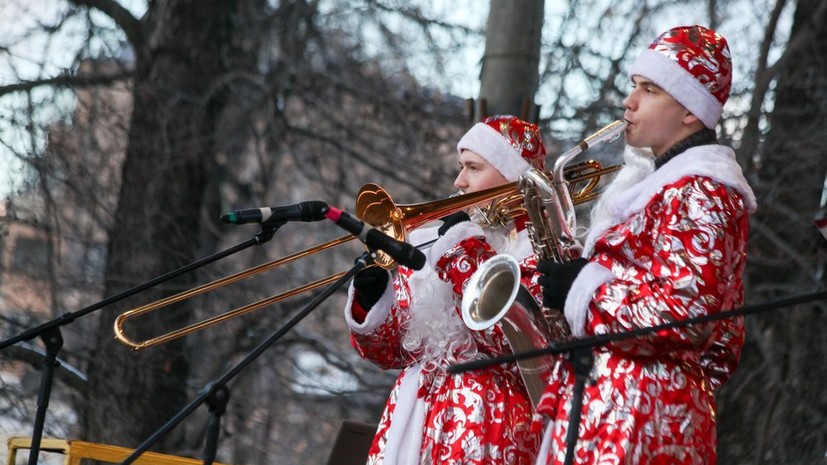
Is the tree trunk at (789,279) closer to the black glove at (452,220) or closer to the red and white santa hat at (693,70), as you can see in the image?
the black glove at (452,220)

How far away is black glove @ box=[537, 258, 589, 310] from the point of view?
3205 millimetres

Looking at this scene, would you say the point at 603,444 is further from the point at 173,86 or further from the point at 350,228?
the point at 173,86

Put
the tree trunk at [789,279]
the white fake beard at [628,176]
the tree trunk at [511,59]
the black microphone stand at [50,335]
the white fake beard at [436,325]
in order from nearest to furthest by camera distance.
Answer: the black microphone stand at [50,335], the white fake beard at [628,176], the white fake beard at [436,325], the tree trunk at [511,59], the tree trunk at [789,279]

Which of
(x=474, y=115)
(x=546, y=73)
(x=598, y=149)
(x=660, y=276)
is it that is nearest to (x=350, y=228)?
(x=660, y=276)

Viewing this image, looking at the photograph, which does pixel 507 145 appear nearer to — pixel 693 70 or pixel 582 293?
pixel 693 70

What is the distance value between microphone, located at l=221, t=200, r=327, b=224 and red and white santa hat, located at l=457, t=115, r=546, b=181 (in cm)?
122

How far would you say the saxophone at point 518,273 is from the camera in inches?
137

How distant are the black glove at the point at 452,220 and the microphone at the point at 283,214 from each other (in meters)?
0.98

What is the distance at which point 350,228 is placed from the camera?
3.02m

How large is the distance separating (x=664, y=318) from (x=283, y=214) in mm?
994

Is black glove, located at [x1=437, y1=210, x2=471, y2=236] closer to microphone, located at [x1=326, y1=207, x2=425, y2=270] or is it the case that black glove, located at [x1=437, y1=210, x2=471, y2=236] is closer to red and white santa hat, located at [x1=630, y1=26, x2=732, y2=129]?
red and white santa hat, located at [x1=630, y1=26, x2=732, y2=129]

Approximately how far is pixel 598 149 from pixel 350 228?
15.3 feet

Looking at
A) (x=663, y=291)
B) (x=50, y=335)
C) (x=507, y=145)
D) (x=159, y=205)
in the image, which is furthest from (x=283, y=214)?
(x=159, y=205)

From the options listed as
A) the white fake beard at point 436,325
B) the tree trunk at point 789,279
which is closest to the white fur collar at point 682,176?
the white fake beard at point 436,325
